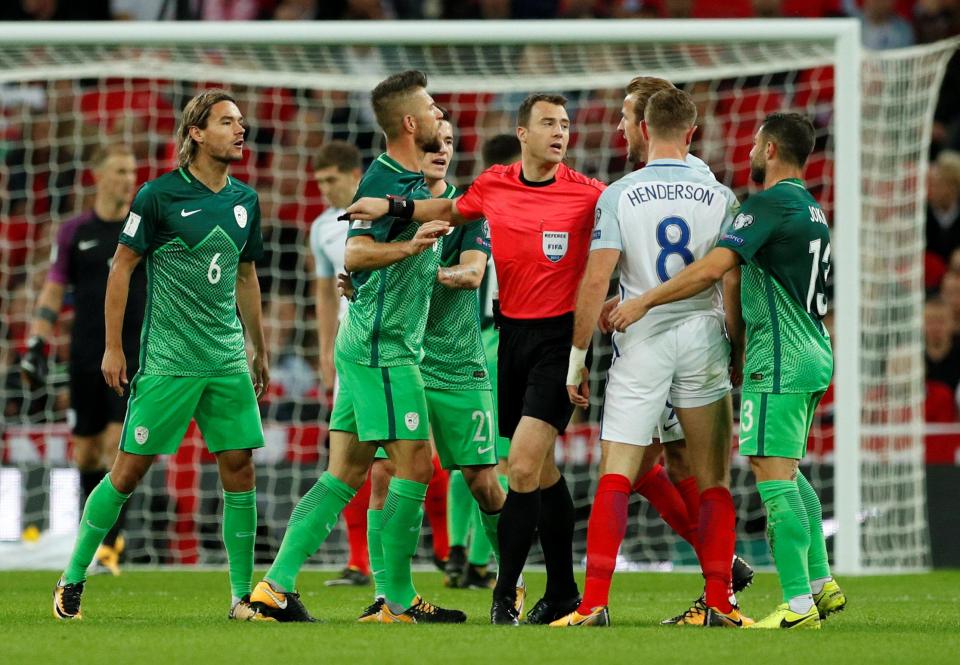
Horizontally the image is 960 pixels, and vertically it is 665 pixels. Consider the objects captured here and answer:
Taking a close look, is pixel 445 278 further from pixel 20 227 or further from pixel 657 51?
pixel 20 227

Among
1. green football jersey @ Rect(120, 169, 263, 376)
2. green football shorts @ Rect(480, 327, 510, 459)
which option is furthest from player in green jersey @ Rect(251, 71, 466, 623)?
green football shorts @ Rect(480, 327, 510, 459)

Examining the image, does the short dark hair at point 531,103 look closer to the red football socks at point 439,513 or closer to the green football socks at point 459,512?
the green football socks at point 459,512

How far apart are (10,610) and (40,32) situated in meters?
4.26

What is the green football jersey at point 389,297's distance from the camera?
20.3 ft

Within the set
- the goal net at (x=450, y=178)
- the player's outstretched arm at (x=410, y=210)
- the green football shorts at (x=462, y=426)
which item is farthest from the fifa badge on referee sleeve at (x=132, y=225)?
the goal net at (x=450, y=178)

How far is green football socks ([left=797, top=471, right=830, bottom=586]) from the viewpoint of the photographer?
6.59 meters

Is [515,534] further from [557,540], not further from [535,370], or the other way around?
[535,370]

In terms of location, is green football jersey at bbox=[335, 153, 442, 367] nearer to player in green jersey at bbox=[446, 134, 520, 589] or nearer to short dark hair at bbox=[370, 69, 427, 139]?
short dark hair at bbox=[370, 69, 427, 139]

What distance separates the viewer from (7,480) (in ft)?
34.2

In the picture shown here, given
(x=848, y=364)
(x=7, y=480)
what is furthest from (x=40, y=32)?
(x=848, y=364)

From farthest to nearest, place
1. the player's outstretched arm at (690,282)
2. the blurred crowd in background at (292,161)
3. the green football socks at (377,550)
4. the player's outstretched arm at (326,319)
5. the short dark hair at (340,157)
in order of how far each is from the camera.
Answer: the blurred crowd in background at (292,161)
the player's outstretched arm at (326,319)
the short dark hair at (340,157)
the green football socks at (377,550)
the player's outstretched arm at (690,282)

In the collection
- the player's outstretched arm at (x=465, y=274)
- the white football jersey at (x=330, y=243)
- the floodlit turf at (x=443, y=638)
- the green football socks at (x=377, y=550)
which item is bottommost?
the floodlit turf at (x=443, y=638)

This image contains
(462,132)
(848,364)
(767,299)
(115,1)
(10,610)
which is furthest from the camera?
(115,1)

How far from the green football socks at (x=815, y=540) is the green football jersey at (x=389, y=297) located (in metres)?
1.77
